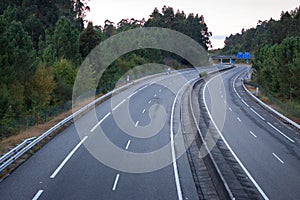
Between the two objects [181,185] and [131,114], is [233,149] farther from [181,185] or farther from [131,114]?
[131,114]

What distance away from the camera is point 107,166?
18062 millimetres

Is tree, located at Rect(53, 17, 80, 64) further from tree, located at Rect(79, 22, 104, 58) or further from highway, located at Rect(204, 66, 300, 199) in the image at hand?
highway, located at Rect(204, 66, 300, 199)

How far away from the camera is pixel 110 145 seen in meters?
22.2

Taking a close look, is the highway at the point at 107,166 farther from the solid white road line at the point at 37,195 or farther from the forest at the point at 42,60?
the forest at the point at 42,60

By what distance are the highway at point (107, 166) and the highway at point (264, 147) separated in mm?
3459

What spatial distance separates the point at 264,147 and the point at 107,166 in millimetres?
10963

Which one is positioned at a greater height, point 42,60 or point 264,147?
point 42,60

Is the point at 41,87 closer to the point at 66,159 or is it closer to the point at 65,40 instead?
the point at 65,40

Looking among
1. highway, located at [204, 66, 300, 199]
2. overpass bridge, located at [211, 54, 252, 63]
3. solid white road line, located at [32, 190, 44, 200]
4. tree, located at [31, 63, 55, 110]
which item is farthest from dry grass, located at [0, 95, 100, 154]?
overpass bridge, located at [211, 54, 252, 63]

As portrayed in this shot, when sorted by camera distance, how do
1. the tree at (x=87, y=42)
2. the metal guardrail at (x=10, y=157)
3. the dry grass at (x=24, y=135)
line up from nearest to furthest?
the metal guardrail at (x=10, y=157), the dry grass at (x=24, y=135), the tree at (x=87, y=42)

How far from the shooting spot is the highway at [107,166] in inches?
578

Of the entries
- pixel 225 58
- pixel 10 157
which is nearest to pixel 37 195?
pixel 10 157

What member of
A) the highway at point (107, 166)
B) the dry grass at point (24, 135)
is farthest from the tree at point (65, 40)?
the highway at point (107, 166)

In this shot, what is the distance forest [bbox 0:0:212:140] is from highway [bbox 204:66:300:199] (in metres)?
14.6
